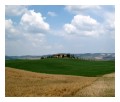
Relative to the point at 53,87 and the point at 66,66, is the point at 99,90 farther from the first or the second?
the point at 66,66

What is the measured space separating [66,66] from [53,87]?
614 cm

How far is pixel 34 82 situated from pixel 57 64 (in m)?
5.47

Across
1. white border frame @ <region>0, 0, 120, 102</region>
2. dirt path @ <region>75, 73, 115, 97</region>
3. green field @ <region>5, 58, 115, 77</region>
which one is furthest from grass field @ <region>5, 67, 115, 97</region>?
green field @ <region>5, 58, 115, 77</region>

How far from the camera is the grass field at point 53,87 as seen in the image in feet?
34.5

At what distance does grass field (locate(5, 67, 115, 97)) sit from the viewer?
10.5 meters

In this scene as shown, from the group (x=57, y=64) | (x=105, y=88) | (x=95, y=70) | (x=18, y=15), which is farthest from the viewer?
(x=57, y=64)

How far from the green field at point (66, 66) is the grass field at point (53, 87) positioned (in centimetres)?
216

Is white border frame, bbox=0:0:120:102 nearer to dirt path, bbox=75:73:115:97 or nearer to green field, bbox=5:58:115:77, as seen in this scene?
dirt path, bbox=75:73:115:97
